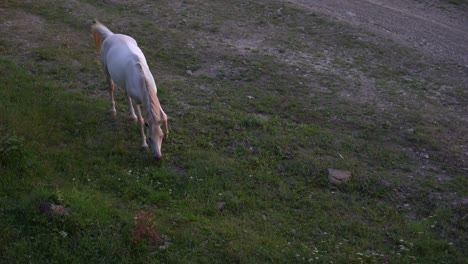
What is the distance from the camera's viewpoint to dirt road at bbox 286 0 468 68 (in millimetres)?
13219

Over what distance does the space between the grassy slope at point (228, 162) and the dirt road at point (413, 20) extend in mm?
1538

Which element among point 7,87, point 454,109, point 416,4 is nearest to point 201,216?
point 7,87

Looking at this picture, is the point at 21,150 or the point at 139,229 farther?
the point at 21,150

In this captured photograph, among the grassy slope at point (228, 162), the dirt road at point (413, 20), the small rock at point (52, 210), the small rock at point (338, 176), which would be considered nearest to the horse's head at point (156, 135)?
the grassy slope at point (228, 162)

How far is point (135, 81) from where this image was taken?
746cm

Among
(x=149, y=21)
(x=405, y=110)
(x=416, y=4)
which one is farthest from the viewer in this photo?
(x=416, y=4)

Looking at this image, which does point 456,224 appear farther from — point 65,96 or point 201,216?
point 65,96

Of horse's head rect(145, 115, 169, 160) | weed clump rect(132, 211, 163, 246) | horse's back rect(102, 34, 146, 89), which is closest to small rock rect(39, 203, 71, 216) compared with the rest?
weed clump rect(132, 211, 163, 246)

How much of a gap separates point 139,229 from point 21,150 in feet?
7.48

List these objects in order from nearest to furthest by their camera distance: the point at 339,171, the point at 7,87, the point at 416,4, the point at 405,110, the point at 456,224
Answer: the point at 456,224
the point at 339,171
the point at 7,87
the point at 405,110
the point at 416,4

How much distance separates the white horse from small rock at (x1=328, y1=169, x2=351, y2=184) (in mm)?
2421

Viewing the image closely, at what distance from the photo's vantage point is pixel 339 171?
7.31 meters

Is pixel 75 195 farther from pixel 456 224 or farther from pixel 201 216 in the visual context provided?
pixel 456 224

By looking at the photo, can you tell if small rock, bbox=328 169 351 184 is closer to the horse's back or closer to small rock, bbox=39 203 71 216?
the horse's back
